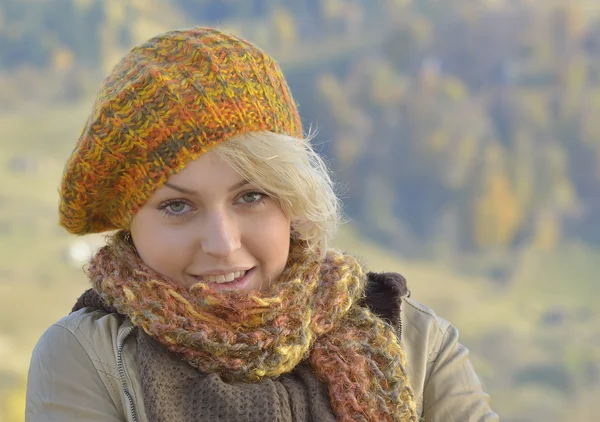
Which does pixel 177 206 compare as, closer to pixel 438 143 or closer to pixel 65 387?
pixel 65 387

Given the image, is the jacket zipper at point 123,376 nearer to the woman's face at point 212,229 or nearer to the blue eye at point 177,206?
the woman's face at point 212,229

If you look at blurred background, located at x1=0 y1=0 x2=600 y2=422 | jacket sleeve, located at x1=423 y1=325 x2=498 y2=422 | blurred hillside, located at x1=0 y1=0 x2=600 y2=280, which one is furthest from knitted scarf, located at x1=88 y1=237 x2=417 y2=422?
blurred hillside, located at x1=0 y1=0 x2=600 y2=280

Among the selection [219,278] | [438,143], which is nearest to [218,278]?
[219,278]

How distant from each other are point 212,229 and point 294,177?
20cm

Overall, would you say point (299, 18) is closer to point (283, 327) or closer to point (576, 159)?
point (576, 159)

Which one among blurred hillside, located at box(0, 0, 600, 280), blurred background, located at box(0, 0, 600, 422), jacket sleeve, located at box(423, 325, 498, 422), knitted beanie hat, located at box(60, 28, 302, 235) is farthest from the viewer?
blurred hillside, located at box(0, 0, 600, 280)

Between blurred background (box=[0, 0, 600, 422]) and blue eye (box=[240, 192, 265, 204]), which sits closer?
blue eye (box=[240, 192, 265, 204])

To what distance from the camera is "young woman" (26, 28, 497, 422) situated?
4.91ft

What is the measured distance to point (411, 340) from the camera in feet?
5.75

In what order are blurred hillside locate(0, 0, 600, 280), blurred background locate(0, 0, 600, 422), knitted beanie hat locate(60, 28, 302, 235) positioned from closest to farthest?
1. knitted beanie hat locate(60, 28, 302, 235)
2. blurred background locate(0, 0, 600, 422)
3. blurred hillside locate(0, 0, 600, 280)

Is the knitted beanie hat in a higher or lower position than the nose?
higher

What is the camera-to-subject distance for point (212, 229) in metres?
1.51

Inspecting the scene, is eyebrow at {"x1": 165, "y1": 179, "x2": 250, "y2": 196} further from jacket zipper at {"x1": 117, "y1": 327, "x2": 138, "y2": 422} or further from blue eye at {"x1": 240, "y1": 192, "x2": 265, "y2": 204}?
jacket zipper at {"x1": 117, "y1": 327, "x2": 138, "y2": 422}

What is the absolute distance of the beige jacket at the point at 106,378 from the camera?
1.52 meters
